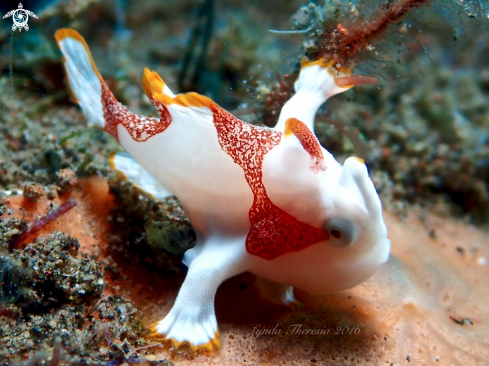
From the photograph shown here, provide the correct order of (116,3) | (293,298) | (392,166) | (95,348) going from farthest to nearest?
(116,3) → (392,166) → (293,298) → (95,348)

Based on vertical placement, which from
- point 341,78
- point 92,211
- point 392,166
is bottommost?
point 392,166

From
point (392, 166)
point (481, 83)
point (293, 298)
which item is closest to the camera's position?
point (293, 298)

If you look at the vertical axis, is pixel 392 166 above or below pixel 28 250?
below

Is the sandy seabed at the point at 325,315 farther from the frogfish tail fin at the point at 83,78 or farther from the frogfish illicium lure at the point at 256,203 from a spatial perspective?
the frogfish tail fin at the point at 83,78

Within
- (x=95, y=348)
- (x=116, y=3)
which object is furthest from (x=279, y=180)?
(x=116, y=3)

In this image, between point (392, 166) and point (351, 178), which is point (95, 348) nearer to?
point (351, 178)

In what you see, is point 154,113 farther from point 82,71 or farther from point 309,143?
point 309,143

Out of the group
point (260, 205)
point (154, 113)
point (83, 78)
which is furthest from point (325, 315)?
→ point (83, 78)
